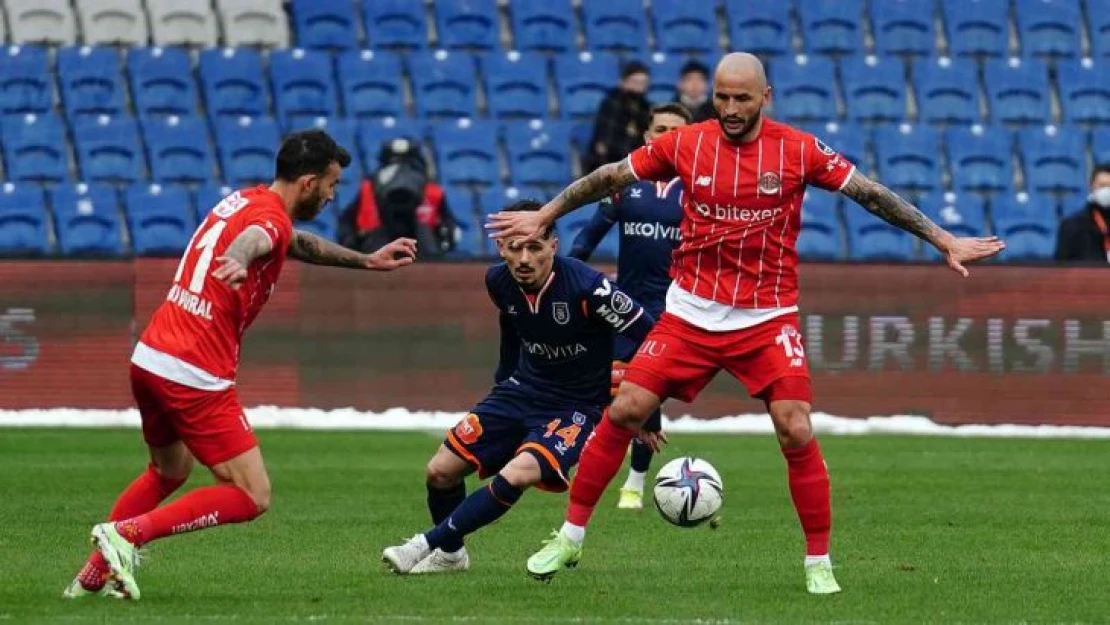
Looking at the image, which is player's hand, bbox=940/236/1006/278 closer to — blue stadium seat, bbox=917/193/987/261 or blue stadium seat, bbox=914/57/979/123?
blue stadium seat, bbox=917/193/987/261

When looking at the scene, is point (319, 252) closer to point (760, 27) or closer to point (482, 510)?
point (482, 510)

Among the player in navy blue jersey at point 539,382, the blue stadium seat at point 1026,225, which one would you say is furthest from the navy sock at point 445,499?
the blue stadium seat at point 1026,225

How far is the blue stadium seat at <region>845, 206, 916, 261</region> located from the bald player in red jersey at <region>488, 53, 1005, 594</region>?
12.7m

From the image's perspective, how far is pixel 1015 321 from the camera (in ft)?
60.7

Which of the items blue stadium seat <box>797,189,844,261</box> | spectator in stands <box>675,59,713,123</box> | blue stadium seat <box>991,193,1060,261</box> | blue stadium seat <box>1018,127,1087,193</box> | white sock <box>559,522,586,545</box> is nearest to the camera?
white sock <box>559,522,586,545</box>

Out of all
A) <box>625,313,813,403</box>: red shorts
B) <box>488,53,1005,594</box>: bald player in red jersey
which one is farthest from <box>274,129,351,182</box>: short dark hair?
<box>625,313,813,403</box>: red shorts

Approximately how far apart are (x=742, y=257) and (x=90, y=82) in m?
15.4

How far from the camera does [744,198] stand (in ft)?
29.6

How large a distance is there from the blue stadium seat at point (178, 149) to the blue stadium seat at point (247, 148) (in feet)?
0.59

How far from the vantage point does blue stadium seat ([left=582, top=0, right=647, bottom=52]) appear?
24.0 meters

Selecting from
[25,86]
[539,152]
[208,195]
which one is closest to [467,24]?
[539,152]

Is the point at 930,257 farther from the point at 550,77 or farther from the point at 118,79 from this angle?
the point at 118,79

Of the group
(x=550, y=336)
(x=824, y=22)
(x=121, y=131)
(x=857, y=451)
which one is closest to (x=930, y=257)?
(x=824, y=22)

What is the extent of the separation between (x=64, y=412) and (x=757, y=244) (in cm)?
1051
